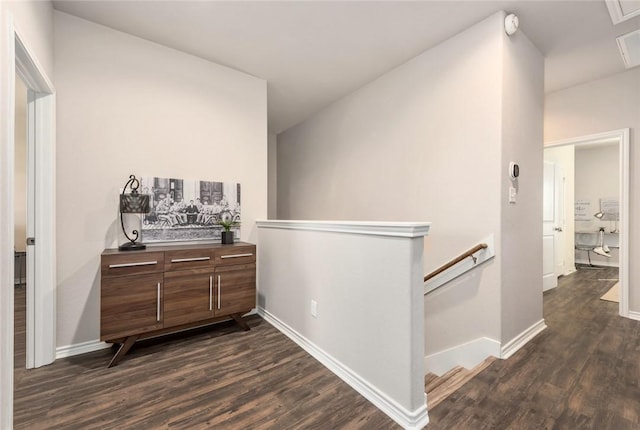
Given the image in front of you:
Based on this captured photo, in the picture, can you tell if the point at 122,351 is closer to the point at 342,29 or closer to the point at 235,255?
the point at 235,255

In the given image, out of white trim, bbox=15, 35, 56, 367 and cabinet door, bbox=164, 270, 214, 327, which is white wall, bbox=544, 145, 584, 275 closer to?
cabinet door, bbox=164, 270, 214, 327

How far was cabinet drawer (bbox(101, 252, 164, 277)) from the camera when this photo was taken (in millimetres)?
2053

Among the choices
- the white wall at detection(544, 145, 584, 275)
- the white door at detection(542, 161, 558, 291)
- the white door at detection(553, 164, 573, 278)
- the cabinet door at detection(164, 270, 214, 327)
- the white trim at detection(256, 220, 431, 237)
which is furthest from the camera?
the white wall at detection(544, 145, 584, 275)

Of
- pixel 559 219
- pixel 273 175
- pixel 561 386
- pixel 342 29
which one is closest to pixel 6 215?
pixel 342 29

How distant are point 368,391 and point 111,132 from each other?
2.94 metres

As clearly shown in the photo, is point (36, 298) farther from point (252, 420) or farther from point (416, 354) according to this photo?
point (416, 354)

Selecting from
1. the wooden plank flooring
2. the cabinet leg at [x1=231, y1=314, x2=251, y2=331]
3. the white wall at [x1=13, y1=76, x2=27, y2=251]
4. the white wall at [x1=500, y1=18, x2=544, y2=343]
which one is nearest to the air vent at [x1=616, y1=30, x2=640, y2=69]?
the white wall at [x1=500, y1=18, x2=544, y2=343]

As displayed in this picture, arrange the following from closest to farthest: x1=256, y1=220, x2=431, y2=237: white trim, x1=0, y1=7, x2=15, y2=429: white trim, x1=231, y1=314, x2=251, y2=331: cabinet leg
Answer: x1=0, y1=7, x2=15, y2=429: white trim → x1=256, y1=220, x2=431, y2=237: white trim → x1=231, y1=314, x2=251, y2=331: cabinet leg

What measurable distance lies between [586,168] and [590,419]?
7.11m

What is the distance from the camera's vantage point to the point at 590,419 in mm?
1546

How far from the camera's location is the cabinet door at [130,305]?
2.04 metres

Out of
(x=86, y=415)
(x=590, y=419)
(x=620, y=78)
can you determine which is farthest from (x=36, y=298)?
(x=620, y=78)

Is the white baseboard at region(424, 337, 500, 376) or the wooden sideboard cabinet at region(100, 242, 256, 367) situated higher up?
the wooden sideboard cabinet at region(100, 242, 256, 367)

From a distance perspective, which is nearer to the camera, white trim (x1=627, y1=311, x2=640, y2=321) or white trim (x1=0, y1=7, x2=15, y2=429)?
white trim (x1=0, y1=7, x2=15, y2=429)
